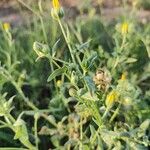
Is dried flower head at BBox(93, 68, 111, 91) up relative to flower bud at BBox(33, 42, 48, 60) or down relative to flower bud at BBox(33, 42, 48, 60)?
down

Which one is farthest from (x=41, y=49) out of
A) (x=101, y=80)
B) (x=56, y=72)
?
(x=101, y=80)

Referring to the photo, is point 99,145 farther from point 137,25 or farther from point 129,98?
point 137,25

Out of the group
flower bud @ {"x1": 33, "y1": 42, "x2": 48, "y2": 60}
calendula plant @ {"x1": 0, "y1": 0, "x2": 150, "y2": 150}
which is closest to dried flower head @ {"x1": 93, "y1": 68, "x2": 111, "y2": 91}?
calendula plant @ {"x1": 0, "y1": 0, "x2": 150, "y2": 150}

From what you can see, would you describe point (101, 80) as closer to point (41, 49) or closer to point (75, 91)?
point (75, 91)

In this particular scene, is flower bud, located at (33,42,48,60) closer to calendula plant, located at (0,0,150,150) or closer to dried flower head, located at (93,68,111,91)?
calendula plant, located at (0,0,150,150)

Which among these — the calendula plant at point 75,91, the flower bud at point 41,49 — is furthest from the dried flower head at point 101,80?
the flower bud at point 41,49

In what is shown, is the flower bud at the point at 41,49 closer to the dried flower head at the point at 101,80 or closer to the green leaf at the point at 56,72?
the green leaf at the point at 56,72

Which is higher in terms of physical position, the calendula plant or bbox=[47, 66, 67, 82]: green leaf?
bbox=[47, 66, 67, 82]: green leaf

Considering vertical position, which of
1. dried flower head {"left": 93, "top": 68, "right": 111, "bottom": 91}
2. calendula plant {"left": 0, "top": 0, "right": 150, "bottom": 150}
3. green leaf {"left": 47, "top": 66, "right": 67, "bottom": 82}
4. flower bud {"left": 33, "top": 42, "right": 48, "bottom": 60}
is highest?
flower bud {"left": 33, "top": 42, "right": 48, "bottom": 60}
